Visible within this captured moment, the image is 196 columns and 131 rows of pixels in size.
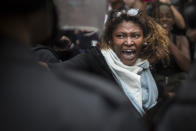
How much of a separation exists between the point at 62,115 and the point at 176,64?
3095 millimetres

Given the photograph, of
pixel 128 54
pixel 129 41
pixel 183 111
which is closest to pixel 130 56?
pixel 128 54

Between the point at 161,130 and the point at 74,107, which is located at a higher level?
the point at 74,107

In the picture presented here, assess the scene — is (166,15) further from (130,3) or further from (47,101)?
(47,101)

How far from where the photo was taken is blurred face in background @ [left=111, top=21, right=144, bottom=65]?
130 inches

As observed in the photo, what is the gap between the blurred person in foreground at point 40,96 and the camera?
A: 1112 mm

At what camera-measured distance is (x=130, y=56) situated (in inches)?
131

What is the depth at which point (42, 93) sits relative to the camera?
1.13m

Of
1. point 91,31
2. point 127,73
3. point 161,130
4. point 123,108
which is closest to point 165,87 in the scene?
point 127,73

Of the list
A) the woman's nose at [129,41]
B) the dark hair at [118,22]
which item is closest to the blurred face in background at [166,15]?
the dark hair at [118,22]

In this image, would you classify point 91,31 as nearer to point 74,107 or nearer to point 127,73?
point 127,73

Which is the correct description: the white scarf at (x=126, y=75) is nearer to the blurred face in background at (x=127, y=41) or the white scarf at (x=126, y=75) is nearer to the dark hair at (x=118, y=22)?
the blurred face in background at (x=127, y=41)

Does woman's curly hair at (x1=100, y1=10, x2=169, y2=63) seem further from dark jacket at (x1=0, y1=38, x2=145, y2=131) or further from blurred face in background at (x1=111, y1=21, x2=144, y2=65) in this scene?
dark jacket at (x1=0, y1=38, x2=145, y2=131)

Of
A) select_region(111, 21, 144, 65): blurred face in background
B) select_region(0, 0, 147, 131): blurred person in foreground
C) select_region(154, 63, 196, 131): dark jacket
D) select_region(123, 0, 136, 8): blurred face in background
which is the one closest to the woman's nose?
select_region(111, 21, 144, 65): blurred face in background

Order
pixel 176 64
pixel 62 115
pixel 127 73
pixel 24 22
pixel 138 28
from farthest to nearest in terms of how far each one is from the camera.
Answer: pixel 176 64, pixel 138 28, pixel 127 73, pixel 24 22, pixel 62 115
